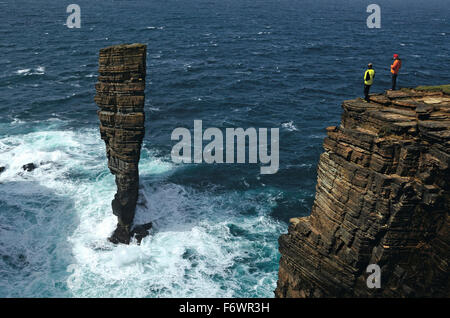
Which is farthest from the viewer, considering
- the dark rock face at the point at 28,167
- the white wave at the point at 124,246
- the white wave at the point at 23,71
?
the white wave at the point at 23,71

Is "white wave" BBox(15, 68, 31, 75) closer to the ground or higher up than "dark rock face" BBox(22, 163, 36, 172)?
higher up

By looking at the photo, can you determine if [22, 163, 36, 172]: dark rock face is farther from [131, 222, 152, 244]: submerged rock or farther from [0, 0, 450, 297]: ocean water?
[131, 222, 152, 244]: submerged rock

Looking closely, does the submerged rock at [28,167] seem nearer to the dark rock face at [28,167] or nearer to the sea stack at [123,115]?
the dark rock face at [28,167]

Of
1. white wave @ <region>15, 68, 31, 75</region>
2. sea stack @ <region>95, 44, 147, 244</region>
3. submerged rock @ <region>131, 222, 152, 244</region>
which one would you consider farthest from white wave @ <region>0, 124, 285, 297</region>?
white wave @ <region>15, 68, 31, 75</region>

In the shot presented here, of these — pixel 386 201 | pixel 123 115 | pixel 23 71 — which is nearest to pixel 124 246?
pixel 123 115

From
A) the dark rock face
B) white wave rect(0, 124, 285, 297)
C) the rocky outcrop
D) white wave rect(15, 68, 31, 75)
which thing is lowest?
white wave rect(0, 124, 285, 297)

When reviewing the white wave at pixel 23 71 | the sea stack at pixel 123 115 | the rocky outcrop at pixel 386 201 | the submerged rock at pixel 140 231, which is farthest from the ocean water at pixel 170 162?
the rocky outcrop at pixel 386 201
